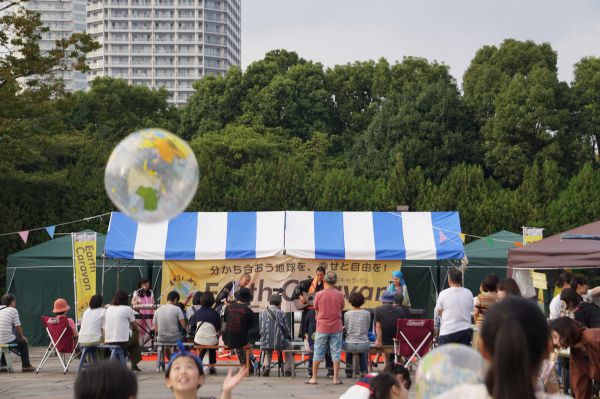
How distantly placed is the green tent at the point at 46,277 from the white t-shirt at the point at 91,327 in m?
7.08

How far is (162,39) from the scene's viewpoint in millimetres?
152750

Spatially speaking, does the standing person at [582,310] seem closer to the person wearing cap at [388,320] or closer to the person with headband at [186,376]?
the person wearing cap at [388,320]

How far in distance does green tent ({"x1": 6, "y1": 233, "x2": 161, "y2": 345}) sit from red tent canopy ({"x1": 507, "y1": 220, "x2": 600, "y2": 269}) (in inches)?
423

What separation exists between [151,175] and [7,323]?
10.8 metres

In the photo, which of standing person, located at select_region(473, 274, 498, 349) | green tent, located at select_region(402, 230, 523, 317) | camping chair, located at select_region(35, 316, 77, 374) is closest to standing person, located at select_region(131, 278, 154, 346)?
camping chair, located at select_region(35, 316, 77, 374)

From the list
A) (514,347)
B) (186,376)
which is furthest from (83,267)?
(514,347)

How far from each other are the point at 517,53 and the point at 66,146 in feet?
70.7

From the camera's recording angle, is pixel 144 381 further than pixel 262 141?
No

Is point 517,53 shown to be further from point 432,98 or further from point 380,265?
point 380,265

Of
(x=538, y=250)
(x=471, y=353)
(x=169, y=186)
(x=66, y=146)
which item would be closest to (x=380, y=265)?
(x=538, y=250)

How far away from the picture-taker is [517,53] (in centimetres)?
4531

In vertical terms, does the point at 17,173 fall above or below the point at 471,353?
above

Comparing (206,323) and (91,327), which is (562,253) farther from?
(91,327)

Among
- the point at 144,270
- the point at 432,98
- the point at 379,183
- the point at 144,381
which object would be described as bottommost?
the point at 144,381
